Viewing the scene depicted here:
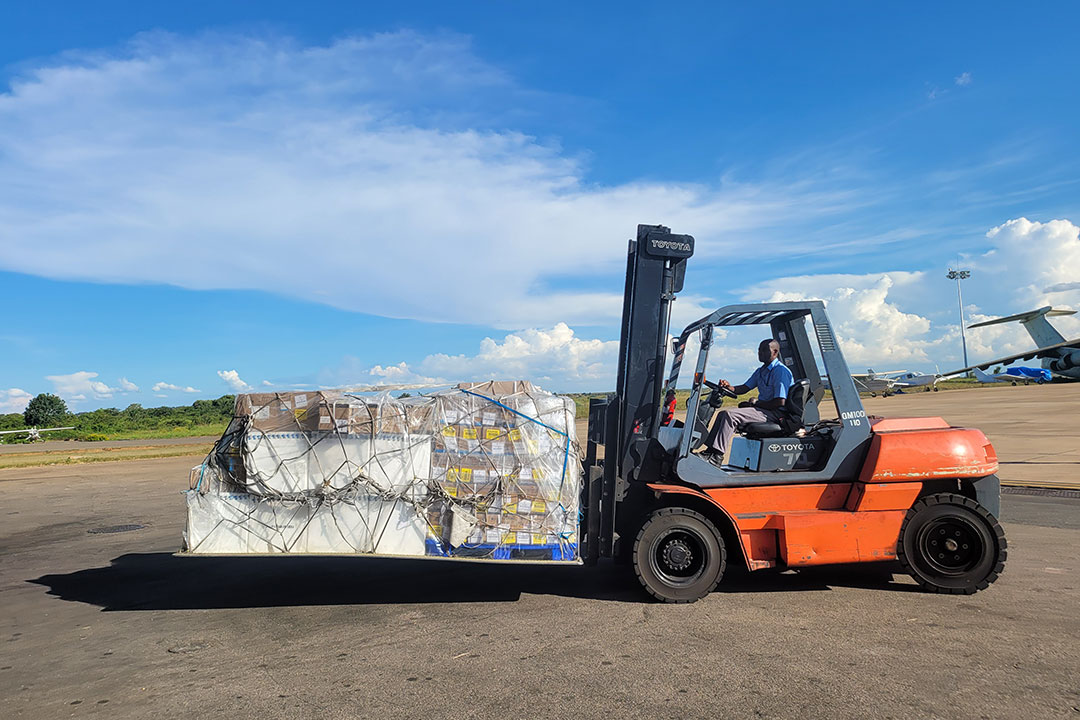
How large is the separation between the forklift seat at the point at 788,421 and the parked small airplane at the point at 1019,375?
214 ft

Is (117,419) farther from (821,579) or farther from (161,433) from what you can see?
(821,579)

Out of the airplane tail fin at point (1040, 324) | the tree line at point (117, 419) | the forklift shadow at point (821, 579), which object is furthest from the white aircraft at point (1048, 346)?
the tree line at point (117, 419)

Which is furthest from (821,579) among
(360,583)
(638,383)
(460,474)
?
(360,583)

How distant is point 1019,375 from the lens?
6425cm

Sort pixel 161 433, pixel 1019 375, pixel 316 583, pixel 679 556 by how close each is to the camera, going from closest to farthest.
A: pixel 679 556, pixel 316 583, pixel 161 433, pixel 1019 375

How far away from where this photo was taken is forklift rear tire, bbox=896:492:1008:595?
652cm

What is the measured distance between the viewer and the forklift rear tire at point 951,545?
6.52m

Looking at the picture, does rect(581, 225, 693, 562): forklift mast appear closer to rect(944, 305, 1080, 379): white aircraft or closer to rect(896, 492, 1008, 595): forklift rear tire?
rect(896, 492, 1008, 595): forklift rear tire

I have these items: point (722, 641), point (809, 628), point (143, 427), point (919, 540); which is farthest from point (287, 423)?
point (143, 427)

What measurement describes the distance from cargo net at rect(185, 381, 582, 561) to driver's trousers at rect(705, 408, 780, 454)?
1.30 meters

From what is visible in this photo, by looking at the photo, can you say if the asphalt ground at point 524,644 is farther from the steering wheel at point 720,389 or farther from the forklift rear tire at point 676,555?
the steering wheel at point 720,389

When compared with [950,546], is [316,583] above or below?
below

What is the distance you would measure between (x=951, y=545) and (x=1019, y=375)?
A: 6936cm

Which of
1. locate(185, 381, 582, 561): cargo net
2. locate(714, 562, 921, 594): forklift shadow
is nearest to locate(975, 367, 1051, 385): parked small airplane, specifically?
locate(714, 562, 921, 594): forklift shadow
